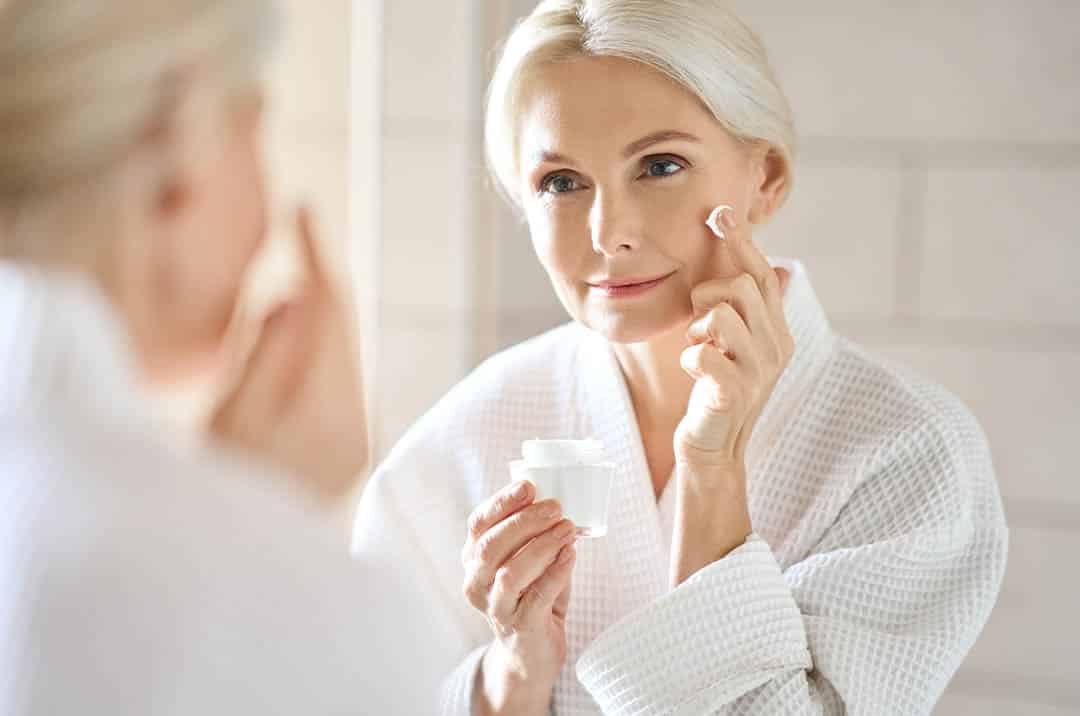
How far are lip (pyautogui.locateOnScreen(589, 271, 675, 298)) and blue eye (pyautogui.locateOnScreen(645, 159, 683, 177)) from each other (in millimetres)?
98

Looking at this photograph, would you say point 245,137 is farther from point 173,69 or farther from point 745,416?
point 745,416

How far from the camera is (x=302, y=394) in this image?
1.82 feet

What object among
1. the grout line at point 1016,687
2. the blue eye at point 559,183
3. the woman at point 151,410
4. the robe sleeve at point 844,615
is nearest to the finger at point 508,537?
the robe sleeve at point 844,615

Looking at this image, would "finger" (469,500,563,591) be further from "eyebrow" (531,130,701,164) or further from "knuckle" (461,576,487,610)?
"eyebrow" (531,130,701,164)

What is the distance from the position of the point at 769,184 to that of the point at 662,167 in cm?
16

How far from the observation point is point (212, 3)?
0.48 metres

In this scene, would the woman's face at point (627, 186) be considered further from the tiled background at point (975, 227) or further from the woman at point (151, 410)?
the woman at point (151, 410)

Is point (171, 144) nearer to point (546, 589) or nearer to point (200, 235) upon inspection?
point (200, 235)

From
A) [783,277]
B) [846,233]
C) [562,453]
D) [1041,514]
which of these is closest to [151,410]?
[562,453]

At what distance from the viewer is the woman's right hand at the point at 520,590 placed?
111 cm

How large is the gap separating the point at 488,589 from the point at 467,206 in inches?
35.2

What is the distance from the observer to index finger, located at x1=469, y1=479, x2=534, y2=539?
3.65ft

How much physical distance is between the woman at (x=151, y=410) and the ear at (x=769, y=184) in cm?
84

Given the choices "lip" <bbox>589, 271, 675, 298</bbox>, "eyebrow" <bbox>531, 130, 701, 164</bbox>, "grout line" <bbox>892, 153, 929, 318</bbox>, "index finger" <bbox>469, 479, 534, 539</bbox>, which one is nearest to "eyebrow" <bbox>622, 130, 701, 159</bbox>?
"eyebrow" <bbox>531, 130, 701, 164</bbox>
